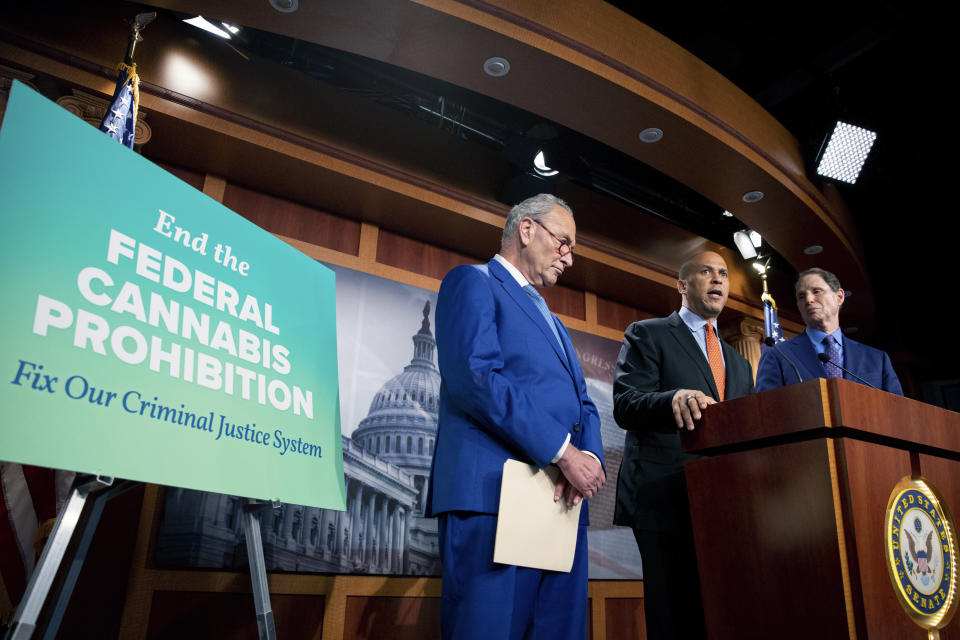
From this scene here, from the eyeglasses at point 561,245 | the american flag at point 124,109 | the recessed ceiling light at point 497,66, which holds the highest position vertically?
the recessed ceiling light at point 497,66

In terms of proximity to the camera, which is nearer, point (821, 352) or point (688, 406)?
point (688, 406)

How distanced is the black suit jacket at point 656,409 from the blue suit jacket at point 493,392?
5.9 inches

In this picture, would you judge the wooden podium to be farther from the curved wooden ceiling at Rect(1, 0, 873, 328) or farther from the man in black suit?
the curved wooden ceiling at Rect(1, 0, 873, 328)

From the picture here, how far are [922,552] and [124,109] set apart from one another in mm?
2237

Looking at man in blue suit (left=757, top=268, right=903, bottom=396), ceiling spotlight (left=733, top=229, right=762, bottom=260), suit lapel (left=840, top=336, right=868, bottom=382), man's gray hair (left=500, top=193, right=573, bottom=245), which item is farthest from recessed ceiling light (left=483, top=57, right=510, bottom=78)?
ceiling spotlight (left=733, top=229, right=762, bottom=260)

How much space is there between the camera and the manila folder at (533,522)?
1.31 m

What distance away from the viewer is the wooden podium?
3.65 ft

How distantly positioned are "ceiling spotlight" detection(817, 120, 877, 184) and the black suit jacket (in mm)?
2050

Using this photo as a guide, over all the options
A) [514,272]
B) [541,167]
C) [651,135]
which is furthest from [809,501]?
[541,167]

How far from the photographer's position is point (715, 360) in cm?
196

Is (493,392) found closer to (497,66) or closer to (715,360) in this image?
(715,360)

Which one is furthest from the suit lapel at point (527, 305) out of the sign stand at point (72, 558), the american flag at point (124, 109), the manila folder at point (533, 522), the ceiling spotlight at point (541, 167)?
the ceiling spotlight at point (541, 167)

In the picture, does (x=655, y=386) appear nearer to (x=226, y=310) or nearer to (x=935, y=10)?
(x=226, y=310)

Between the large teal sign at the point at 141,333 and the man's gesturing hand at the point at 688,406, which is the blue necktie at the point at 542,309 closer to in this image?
the man's gesturing hand at the point at 688,406
